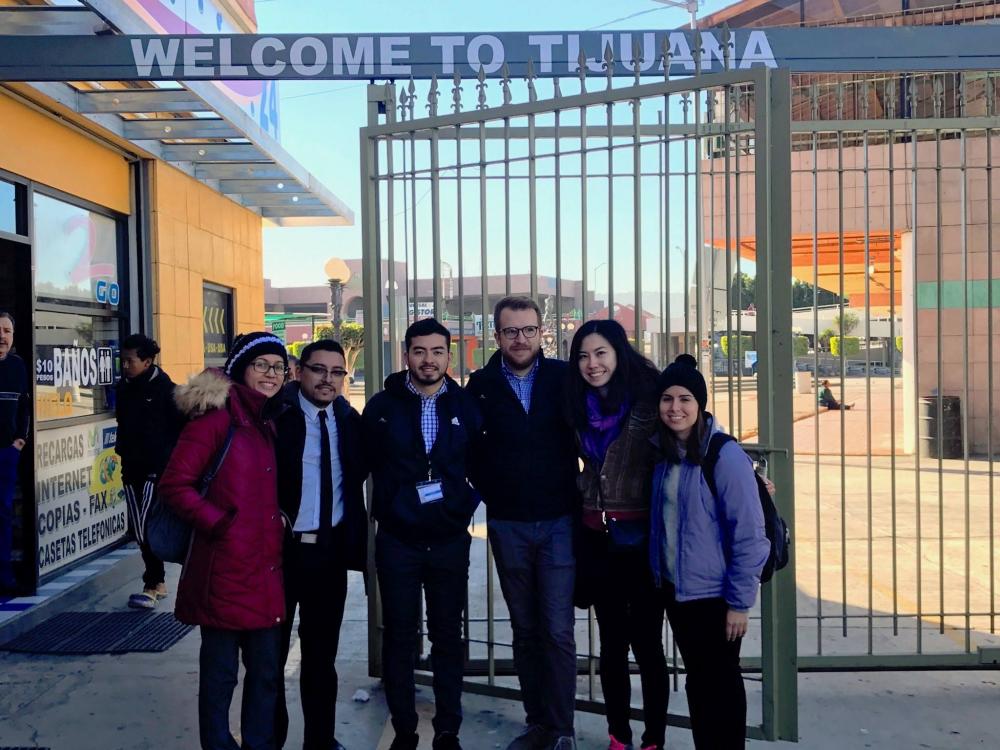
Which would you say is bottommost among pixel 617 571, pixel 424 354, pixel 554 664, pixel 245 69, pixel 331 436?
pixel 554 664

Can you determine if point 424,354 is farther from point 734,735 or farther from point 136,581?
point 136,581

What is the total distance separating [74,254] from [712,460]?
17.7 ft

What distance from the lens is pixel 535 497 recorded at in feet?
11.6

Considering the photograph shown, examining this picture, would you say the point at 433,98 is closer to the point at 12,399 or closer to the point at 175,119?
the point at 12,399

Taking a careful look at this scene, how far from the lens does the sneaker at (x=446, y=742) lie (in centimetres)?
363

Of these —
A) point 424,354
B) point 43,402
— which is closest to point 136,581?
point 43,402

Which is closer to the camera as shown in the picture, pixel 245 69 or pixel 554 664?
pixel 554 664

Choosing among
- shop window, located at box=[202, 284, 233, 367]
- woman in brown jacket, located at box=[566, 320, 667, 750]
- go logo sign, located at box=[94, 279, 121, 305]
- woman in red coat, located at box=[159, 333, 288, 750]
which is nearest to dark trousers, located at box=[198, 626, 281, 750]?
woman in red coat, located at box=[159, 333, 288, 750]

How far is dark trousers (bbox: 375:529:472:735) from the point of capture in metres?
3.60

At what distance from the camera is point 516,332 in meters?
3.60

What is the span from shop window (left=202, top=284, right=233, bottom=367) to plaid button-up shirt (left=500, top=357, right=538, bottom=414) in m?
5.65

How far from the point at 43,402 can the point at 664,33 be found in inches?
187

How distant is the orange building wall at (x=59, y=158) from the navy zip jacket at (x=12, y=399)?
125 centimetres

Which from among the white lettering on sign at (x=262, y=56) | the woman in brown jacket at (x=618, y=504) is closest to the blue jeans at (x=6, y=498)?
the white lettering on sign at (x=262, y=56)
